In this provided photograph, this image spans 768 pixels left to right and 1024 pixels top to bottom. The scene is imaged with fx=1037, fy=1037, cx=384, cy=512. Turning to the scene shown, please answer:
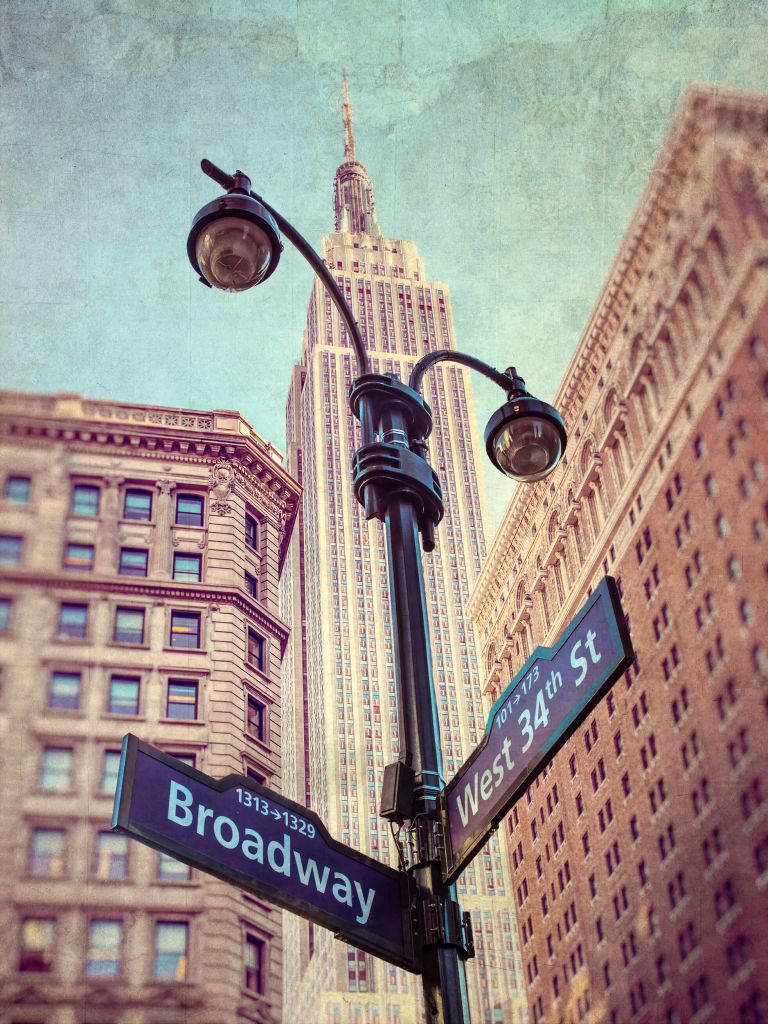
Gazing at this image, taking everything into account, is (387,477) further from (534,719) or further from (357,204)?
(357,204)

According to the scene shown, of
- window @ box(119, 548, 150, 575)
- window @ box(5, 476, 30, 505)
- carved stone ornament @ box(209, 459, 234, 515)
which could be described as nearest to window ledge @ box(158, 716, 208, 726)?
window @ box(119, 548, 150, 575)

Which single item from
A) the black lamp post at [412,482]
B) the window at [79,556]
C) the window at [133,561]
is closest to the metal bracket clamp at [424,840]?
the black lamp post at [412,482]

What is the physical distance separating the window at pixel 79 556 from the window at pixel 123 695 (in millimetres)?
2822

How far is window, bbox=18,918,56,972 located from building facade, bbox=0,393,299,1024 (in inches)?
1.3

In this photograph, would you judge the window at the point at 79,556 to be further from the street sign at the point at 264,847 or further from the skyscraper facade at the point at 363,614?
the skyscraper facade at the point at 363,614

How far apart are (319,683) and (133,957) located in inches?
2673

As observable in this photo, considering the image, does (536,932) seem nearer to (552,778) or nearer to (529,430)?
(552,778)

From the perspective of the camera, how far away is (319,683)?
8681 cm

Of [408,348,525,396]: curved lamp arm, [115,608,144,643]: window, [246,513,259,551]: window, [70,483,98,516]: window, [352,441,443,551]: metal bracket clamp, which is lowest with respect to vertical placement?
[352,441,443,551]: metal bracket clamp

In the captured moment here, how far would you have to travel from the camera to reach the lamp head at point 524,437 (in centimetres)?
569

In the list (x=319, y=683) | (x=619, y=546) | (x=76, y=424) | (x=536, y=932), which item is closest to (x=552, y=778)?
(x=536, y=932)

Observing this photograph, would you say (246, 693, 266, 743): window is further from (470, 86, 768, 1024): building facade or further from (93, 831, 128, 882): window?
(93, 831, 128, 882): window

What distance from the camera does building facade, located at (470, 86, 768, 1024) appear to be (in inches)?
355

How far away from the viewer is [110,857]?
20703 millimetres
